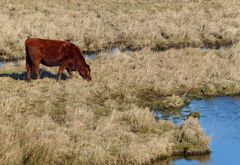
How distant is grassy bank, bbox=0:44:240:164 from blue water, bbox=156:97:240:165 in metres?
0.38

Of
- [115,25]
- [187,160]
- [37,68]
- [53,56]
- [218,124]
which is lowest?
[115,25]

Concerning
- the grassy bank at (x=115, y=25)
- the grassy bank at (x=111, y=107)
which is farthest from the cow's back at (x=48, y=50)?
the grassy bank at (x=115, y=25)

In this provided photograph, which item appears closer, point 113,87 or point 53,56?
point 53,56

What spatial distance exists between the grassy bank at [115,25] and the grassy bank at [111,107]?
467 cm

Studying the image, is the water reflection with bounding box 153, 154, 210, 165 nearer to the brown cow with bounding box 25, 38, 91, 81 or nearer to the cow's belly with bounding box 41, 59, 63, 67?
the brown cow with bounding box 25, 38, 91, 81

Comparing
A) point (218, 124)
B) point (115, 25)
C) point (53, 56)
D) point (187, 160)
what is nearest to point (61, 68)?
point (53, 56)

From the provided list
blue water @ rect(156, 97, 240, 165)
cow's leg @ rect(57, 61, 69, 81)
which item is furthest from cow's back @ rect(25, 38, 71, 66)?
blue water @ rect(156, 97, 240, 165)

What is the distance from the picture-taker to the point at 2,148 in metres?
10.6

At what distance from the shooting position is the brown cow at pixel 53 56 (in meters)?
17.6

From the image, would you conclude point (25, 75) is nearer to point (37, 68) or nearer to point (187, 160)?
point (37, 68)

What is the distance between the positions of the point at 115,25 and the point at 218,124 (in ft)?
55.1

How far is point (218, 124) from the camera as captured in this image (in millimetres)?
15398

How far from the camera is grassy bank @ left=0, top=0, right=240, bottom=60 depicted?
26.9 metres

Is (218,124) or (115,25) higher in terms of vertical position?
(218,124)
